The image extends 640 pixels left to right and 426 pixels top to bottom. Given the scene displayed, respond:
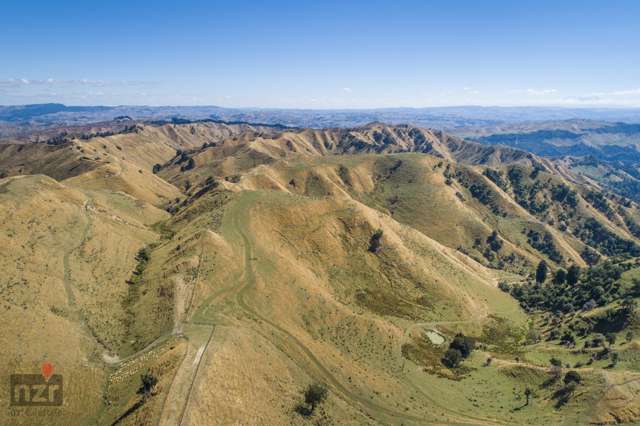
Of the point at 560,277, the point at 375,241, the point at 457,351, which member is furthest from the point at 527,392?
the point at 560,277

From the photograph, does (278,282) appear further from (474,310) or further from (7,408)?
(474,310)

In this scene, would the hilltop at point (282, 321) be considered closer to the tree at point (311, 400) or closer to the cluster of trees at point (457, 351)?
the tree at point (311, 400)

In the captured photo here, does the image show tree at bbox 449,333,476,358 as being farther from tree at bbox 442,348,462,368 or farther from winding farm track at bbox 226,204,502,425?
→ winding farm track at bbox 226,204,502,425

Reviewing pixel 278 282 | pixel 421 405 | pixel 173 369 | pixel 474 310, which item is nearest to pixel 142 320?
pixel 173 369

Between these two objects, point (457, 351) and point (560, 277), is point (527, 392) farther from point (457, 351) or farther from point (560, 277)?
point (560, 277)

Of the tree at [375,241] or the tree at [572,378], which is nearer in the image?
the tree at [572,378]

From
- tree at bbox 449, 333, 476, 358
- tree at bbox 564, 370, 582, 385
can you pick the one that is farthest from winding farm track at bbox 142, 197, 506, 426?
tree at bbox 449, 333, 476, 358

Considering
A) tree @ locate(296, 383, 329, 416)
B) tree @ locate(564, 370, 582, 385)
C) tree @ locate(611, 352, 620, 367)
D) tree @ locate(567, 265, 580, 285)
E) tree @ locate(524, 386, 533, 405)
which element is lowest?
tree @ locate(567, 265, 580, 285)

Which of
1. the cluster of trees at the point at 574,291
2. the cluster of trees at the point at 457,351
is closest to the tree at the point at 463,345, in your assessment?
the cluster of trees at the point at 457,351
